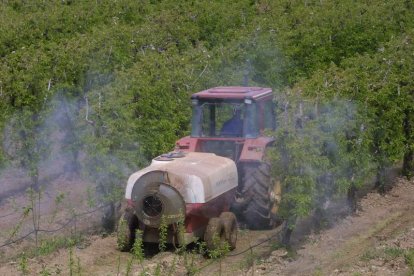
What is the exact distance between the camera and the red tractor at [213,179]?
11266 mm

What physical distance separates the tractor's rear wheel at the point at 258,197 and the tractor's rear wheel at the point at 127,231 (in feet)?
5.68

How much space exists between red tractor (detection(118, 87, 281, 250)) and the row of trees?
64 centimetres

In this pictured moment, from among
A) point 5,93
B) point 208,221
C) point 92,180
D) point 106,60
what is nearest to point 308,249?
point 208,221

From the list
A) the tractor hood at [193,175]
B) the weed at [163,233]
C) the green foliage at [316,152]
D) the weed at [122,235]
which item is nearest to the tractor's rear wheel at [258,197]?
the tractor hood at [193,175]

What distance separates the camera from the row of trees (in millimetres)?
12547

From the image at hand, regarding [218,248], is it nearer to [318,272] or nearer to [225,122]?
[318,272]

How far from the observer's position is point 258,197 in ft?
41.2

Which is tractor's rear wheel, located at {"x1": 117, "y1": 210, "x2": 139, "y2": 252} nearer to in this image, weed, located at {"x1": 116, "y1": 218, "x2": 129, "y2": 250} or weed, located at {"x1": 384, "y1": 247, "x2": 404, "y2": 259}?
weed, located at {"x1": 116, "y1": 218, "x2": 129, "y2": 250}

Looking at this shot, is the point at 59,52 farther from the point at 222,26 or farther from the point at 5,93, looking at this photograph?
the point at 222,26

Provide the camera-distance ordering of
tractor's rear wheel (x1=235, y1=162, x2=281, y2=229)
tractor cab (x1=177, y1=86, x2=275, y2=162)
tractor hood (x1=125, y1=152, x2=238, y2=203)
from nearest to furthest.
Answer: tractor hood (x1=125, y1=152, x2=238, y2=203) < tractor's rear wheel (x1=235, y1=162, x2=281, y2=229) < tractor cab (x1=177, y1=86, x2=275, y2=162)

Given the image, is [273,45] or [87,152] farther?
[273,45]

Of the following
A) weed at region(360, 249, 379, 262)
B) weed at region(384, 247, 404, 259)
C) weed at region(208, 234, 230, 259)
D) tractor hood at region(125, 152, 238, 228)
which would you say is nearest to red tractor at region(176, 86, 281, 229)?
tractor hood at region(125, 152, 238, 228)

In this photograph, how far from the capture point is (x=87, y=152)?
41.5ft

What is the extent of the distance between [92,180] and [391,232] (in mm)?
4531
